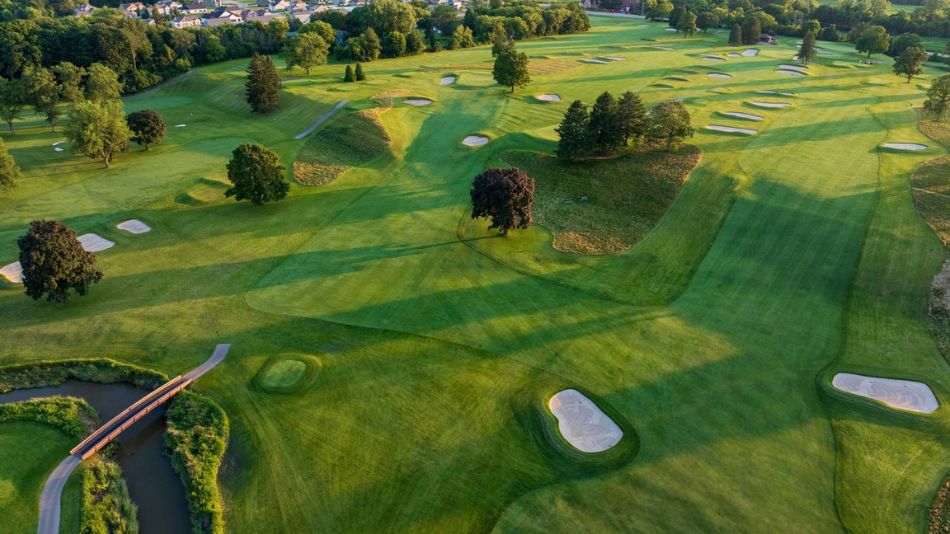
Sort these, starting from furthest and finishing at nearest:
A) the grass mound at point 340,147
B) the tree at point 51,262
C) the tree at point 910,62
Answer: the tree at point 910,62
the grass mound at point 340,147
the tree at point 51,262

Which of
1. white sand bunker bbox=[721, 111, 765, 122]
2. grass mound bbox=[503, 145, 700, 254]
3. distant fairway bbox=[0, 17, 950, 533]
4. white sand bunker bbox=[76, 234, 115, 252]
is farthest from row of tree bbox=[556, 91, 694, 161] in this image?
white sand bunker bbox=[76, 234, 115, 252]

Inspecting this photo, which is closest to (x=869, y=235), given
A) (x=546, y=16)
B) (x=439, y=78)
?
(x=439, y=78)

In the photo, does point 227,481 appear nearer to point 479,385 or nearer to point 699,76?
point 479,385

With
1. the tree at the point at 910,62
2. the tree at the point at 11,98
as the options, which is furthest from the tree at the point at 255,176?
the tree at the point at 910,62

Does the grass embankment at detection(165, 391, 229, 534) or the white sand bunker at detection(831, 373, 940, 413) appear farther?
the white sand bunker at detection(831, 373, 940, 413)

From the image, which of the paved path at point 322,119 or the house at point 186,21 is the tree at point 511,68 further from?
the house at point 186,21

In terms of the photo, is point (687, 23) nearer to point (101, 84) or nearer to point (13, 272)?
point (101, 84)

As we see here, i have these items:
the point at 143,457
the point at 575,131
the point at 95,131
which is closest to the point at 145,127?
the point at 95,131

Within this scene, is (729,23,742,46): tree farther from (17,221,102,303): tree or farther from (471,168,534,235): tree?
(17,221,102,303): tree
